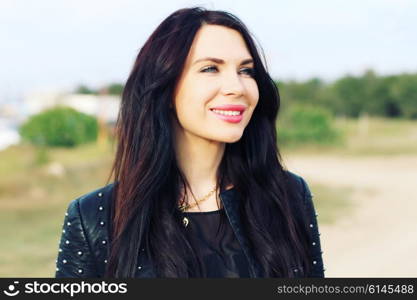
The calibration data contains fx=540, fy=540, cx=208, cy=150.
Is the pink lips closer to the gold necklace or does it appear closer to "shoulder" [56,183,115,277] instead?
the gold necklace

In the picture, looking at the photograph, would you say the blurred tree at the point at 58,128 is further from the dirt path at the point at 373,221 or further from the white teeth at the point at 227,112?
the white teeth at the point at 227,112

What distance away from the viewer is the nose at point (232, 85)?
6.26 feet

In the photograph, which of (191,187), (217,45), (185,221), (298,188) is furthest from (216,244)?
(217,45)

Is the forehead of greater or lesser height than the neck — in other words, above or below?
Result: above

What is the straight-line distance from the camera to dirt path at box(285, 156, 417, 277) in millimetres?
6504

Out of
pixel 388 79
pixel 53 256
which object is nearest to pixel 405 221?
pixel 53 256

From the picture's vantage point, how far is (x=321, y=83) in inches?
1057

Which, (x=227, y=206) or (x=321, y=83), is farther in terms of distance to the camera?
(x=321, y=83)

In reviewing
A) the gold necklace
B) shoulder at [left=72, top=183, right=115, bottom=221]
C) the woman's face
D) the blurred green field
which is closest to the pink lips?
the woman's face

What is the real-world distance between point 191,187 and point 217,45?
22.5 inches

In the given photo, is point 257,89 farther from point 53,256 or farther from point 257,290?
point 53,256

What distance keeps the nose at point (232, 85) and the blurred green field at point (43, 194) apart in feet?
10.5

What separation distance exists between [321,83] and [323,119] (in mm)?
7728

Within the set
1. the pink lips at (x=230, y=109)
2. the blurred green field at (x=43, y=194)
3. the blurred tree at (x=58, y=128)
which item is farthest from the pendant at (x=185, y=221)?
the blurred tree at (x=58, y=128)
